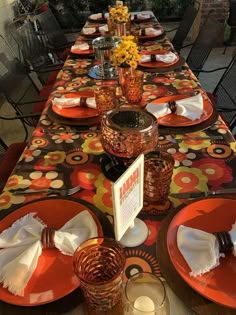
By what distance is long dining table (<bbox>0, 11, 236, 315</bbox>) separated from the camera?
0.65 meters

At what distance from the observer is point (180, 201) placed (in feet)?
2.94

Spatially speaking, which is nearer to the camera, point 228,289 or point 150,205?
point 228,289

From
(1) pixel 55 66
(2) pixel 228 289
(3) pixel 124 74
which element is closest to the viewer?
(2) pixel 228 289

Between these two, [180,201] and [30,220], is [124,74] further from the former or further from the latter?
[30,220]

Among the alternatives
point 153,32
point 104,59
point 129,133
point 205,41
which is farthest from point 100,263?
point 205,41

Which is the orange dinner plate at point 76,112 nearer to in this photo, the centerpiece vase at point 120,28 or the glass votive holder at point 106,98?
the glass votive holder at point 106,98

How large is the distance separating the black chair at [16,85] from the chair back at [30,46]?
1.23 feet

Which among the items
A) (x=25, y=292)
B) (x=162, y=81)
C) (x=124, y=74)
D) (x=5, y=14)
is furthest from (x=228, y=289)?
(x=5, y=14)

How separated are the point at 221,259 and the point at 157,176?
249 mm

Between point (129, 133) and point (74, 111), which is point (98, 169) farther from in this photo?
point (74, 111)

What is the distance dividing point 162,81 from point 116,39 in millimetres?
489

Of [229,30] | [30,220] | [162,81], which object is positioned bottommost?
[229,30]

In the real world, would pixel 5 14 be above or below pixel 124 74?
below

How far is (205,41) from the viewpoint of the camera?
2445 millimetres
